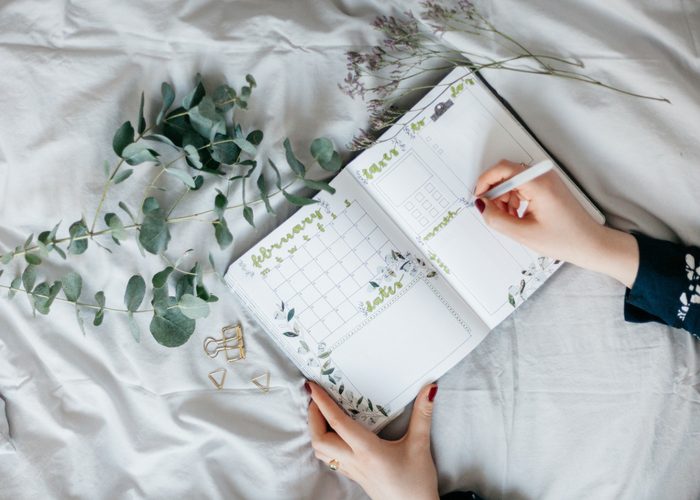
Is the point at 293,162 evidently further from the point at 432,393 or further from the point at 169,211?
the point at 432,393

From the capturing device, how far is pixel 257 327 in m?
0.99

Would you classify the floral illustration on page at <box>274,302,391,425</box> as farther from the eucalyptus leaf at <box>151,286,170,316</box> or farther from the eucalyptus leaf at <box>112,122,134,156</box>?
the eucalyptus leaf at <box>112,122,134,156</box>

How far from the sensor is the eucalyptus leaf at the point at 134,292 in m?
0.89

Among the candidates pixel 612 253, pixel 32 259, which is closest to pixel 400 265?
pixel 612 253

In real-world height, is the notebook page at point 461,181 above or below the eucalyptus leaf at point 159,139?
below

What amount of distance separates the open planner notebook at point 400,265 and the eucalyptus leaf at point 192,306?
0.12 meters

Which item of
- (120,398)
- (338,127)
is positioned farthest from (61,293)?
(338,127)

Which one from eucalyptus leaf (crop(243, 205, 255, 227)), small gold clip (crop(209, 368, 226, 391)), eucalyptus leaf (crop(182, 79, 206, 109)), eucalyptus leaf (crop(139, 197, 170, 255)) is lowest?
small gold clip (crop(209, 368, 226, 391))

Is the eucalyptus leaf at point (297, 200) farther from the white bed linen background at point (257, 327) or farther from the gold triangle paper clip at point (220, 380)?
the gold triangle paper clip at point (220, 380)

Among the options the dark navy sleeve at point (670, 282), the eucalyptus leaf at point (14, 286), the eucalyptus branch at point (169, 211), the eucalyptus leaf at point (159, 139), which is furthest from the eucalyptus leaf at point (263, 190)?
the dark navy sleeve at point (670, 282)

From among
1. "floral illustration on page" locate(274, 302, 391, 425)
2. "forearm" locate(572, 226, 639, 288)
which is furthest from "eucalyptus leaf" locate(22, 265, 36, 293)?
"forearm" locate(572, 226, 639, 288)

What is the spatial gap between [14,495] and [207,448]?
0.29 m

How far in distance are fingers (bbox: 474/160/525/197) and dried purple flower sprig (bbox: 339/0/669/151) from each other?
14cm

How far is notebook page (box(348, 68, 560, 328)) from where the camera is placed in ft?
3.21
